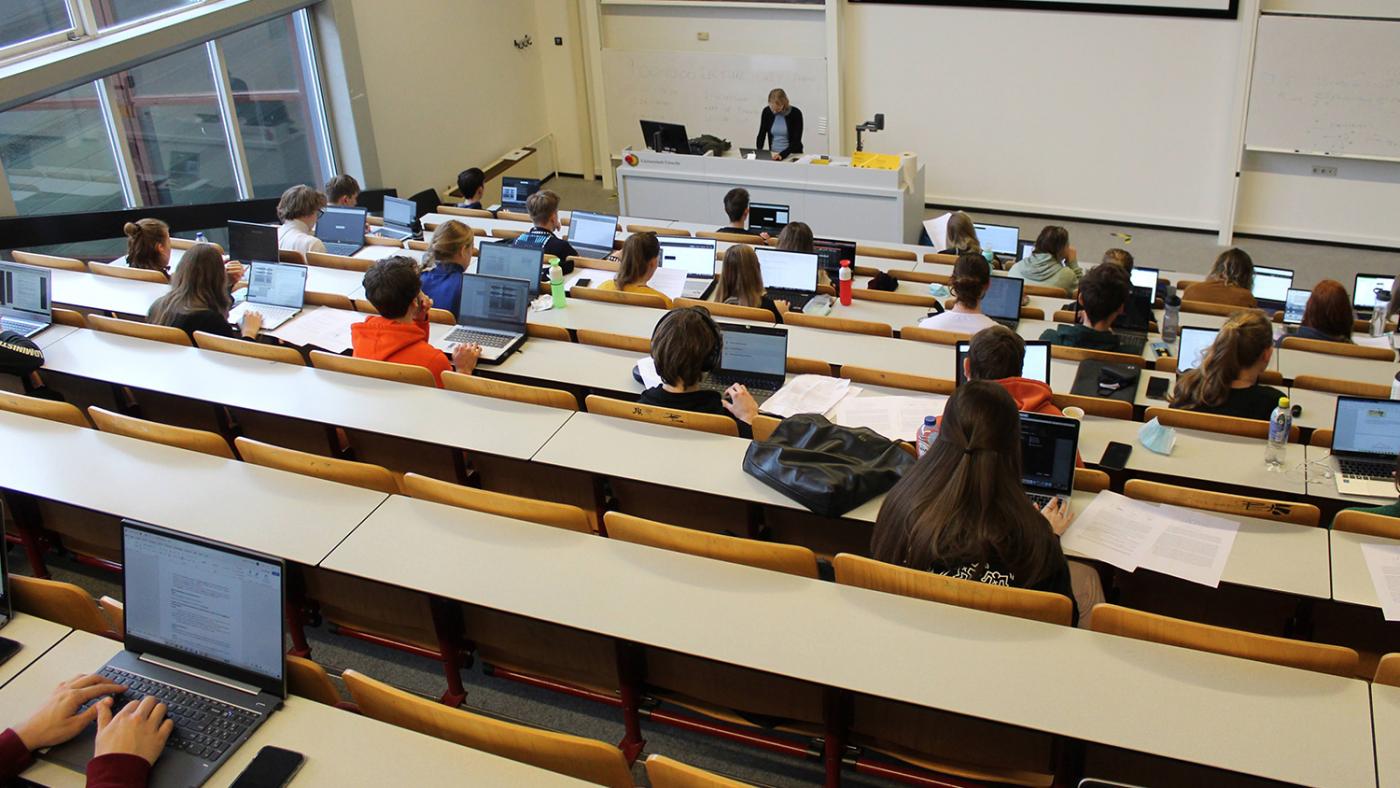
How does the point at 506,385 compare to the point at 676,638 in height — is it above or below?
above

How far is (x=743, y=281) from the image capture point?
5.58m

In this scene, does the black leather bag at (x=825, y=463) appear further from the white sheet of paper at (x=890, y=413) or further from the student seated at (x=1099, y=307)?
the student seated at (x=1099, y=307)

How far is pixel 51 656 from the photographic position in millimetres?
2889

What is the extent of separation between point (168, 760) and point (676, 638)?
4.24 ft

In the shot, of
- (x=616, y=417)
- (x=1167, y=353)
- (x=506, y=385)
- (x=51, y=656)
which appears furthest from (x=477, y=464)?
(x=1167, y=353)

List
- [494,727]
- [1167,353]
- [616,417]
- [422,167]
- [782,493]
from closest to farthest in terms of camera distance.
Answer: [494,727] < [782,493] < [616,417] < [1167,353] < [422,167]

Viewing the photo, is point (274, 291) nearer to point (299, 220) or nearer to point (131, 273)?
point (131, 273)

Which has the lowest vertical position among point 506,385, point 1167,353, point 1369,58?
point 1167,353

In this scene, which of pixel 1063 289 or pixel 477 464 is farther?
pixel 1063 289

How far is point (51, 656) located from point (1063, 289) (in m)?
5.71

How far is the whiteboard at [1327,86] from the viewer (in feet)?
27.3

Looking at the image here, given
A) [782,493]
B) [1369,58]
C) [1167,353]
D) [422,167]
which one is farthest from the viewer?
[422,167]

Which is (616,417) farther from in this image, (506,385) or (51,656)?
(51,656)

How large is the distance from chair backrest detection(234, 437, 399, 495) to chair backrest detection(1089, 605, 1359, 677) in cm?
239
